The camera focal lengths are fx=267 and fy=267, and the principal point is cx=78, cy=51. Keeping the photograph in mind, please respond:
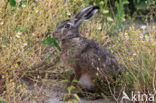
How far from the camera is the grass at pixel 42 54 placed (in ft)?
11.0

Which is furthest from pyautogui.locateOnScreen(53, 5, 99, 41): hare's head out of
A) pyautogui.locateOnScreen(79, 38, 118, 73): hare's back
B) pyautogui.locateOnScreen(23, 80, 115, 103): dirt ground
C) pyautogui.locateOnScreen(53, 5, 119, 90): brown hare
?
pyautogui.locateOnScreen(23, 80, 115, 103): dirt ground

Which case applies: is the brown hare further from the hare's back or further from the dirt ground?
the dirt ground

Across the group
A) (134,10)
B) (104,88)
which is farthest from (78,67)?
(134,10)

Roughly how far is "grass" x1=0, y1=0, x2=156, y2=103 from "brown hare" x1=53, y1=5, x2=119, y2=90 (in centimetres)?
20

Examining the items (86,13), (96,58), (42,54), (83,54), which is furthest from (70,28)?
(42,54)

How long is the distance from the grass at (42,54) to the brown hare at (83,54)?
0.20m

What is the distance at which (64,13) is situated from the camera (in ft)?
17.2

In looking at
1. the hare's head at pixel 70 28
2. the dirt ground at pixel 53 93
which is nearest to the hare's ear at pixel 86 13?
the hare's head at pixel 70 28

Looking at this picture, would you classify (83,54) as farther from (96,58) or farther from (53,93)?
(53,93)

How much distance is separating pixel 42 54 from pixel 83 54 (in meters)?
1.07

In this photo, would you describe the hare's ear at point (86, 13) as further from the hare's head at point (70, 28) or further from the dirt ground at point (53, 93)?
the dirt ground at point (53, 93)

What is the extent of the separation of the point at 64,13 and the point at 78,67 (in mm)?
1874

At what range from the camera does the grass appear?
3.34m

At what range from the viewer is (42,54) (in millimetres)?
4512
